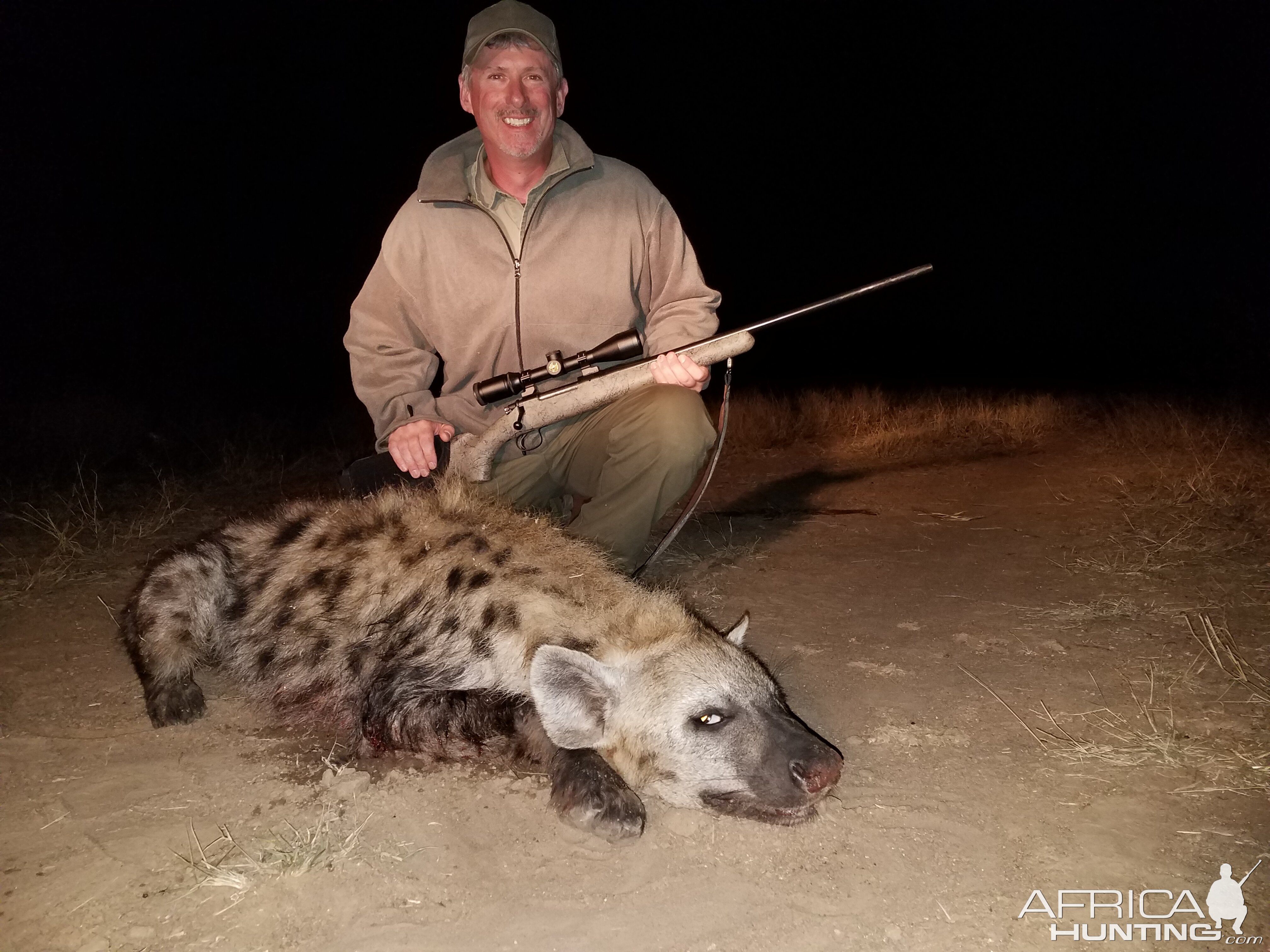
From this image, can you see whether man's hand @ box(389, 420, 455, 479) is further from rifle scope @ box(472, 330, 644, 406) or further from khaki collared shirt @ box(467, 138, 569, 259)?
khaki collared shirt @ box(467, 138, 569, 259)

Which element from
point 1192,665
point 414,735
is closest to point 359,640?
point 414,735

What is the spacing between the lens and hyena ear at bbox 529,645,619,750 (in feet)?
5.99

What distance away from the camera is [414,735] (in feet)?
6.66

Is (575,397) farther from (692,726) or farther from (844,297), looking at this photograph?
(692,726)

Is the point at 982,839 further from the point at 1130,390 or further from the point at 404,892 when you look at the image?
the point at 1130,390

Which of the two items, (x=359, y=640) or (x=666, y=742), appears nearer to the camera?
(x=666, y=742)

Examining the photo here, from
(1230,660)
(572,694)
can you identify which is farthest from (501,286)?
(1230,660)

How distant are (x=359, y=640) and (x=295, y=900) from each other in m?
0.77

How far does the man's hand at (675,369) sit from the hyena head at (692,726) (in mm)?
976

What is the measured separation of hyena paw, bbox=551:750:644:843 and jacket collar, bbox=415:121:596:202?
184 cm

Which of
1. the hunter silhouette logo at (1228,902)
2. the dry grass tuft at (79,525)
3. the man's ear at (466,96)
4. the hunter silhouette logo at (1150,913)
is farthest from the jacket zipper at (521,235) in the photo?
the hunter silhouette logo at (1228,902)

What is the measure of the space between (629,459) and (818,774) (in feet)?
4.43

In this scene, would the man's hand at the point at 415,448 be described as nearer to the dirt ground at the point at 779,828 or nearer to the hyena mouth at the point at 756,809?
the dirt ground at the point at 779,828

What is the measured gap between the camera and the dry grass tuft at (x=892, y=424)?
534cm
